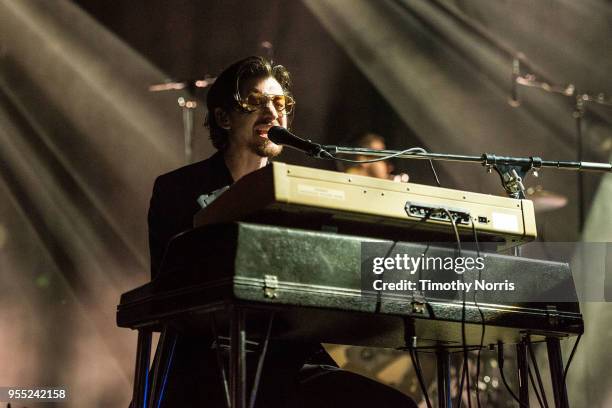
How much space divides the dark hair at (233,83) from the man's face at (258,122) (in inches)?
1.0

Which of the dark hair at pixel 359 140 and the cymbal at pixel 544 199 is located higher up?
the dark hair at pixel 359 140

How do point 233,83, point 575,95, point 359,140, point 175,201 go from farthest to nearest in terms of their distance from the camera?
point 575,95 → point 359,140 → point 233,83 → point 175,201

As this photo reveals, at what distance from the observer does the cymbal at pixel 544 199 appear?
4.92 metres

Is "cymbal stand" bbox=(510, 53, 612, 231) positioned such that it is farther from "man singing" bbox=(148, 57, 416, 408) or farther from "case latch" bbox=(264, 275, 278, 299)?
"case latch" bbox=(264, 275, 278, 299)

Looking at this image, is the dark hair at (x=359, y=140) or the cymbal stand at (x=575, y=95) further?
the cymbal stand at (x=575, y=95)

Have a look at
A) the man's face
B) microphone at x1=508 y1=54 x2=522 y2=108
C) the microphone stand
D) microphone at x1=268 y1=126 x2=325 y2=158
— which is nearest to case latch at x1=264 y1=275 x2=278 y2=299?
microphone at x1=268 y1=126 x2=325 y2=158

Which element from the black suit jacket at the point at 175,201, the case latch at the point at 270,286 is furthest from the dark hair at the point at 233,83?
the case latch at the point at 270,286

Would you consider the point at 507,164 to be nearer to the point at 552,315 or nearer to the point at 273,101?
the point at 552,315

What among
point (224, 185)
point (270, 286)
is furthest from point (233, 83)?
point (270, 286)

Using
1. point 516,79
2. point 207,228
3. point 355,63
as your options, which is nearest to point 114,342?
point 355,63

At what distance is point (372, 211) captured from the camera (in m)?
1.58

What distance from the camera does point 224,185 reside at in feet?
7.88

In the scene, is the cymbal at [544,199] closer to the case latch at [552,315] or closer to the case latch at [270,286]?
the case latch at [552,315]

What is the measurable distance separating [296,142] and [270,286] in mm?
521
